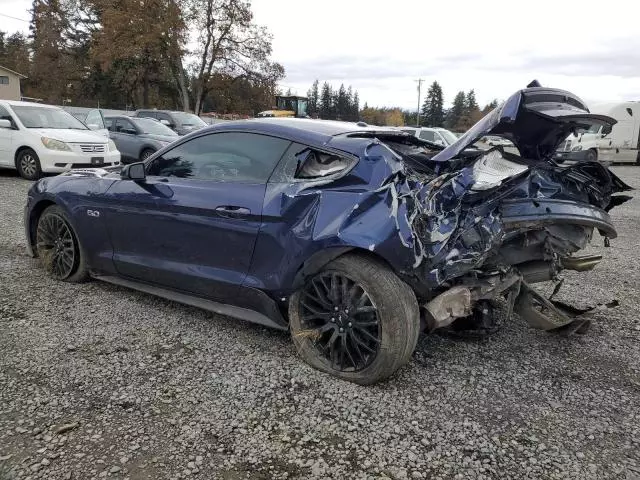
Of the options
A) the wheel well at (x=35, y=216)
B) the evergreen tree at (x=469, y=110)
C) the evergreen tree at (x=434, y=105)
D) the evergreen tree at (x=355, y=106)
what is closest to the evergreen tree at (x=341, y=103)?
the evergreen tree at (x=355, y=106)

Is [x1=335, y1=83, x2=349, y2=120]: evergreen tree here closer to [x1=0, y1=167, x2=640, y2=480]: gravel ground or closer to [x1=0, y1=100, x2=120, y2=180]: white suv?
[x1=0, y1=100, x2=120, y2=180]: white suv

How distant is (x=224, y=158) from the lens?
382cm

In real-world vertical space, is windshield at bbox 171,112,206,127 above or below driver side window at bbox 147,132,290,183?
Result: above

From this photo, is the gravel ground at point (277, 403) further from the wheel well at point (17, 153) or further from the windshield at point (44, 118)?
the windshield at point (44, 118)

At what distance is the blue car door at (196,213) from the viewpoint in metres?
3.56

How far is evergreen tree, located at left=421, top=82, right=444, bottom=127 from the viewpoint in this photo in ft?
280

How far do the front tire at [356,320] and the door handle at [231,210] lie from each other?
64cm

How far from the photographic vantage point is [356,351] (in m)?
3.18

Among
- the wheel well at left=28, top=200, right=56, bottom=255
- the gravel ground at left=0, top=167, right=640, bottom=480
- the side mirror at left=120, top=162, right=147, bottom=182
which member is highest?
the side mirror at left=120, top=162, right=147, bottom=182

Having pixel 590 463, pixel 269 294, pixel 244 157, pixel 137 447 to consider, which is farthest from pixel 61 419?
pixel 590 463

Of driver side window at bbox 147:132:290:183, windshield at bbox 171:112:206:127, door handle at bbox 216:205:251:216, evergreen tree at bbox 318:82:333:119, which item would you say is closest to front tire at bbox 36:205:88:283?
driver side window at bbox 147:132:290:183

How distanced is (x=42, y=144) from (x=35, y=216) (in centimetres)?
657

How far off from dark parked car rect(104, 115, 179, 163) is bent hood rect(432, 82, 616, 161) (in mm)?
11313

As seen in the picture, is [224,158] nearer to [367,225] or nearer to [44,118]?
[367,225]
